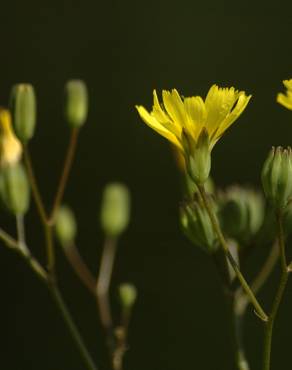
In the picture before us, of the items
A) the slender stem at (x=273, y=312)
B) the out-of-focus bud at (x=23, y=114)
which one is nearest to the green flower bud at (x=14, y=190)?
the out-of-focus bud at (x=23, y=114)

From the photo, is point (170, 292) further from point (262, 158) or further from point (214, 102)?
point (214, 102)

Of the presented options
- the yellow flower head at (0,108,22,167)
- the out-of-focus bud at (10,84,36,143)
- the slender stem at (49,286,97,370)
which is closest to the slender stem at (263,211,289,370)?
the slender stem at (49,286,97,370)

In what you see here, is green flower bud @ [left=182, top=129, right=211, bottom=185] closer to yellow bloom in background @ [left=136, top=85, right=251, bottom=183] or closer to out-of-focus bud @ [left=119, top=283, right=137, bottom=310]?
yellow bloom in background @ [left=136, top=85, right=251, bottom=183]

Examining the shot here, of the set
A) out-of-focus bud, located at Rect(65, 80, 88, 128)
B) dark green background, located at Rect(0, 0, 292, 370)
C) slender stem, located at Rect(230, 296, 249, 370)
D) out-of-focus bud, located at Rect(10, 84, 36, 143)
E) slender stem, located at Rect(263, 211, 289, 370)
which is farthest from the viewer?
dark green background, located at Rect(0, 0, 292, 370)

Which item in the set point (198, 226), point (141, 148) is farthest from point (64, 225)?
point (141, 148)

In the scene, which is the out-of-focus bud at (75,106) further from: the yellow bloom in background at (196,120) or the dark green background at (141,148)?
the dark green background at (141,148)

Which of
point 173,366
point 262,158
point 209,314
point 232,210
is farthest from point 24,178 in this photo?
point 262,158
